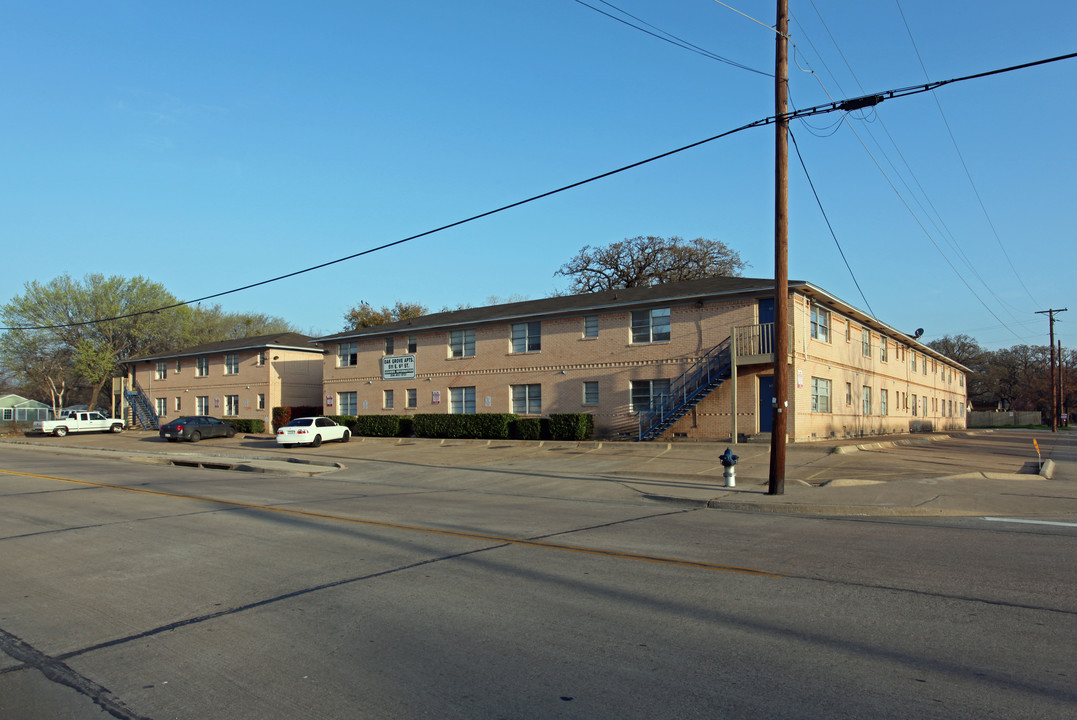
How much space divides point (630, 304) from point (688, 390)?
4627 millimetres

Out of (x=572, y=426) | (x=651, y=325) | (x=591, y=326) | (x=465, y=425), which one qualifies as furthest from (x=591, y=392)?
(x=465, y=425)

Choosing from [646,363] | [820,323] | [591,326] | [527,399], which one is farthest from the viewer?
[527,399]

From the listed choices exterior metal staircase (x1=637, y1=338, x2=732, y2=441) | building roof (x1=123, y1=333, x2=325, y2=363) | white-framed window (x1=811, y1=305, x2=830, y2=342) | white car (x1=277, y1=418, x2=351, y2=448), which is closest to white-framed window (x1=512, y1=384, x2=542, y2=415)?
exterior metal staircase (x1=637, y1=338, x2=732, y2=441)

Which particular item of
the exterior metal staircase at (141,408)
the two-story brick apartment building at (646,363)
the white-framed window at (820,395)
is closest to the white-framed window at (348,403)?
Result: the two-story brick apartment building at (646,363)

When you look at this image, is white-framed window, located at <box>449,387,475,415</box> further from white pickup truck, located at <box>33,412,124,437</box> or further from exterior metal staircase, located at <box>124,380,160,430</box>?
exterior metal staircase, located at <box>124,380,160,430</box>

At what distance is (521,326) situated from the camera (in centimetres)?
3506

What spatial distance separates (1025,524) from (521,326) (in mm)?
25805

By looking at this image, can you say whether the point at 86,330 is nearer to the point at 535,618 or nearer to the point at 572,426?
the point at 572,426

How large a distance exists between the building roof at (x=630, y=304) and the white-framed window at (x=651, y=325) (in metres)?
0.45

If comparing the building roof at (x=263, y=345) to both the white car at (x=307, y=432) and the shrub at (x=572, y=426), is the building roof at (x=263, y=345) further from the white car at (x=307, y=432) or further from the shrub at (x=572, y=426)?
the shrub at (x=572, y=426)

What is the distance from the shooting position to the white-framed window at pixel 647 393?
98.7ft

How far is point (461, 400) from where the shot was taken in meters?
37.3

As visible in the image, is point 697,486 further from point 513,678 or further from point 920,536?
point 513,678

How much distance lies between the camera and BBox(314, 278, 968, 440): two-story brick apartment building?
27.6 meters
